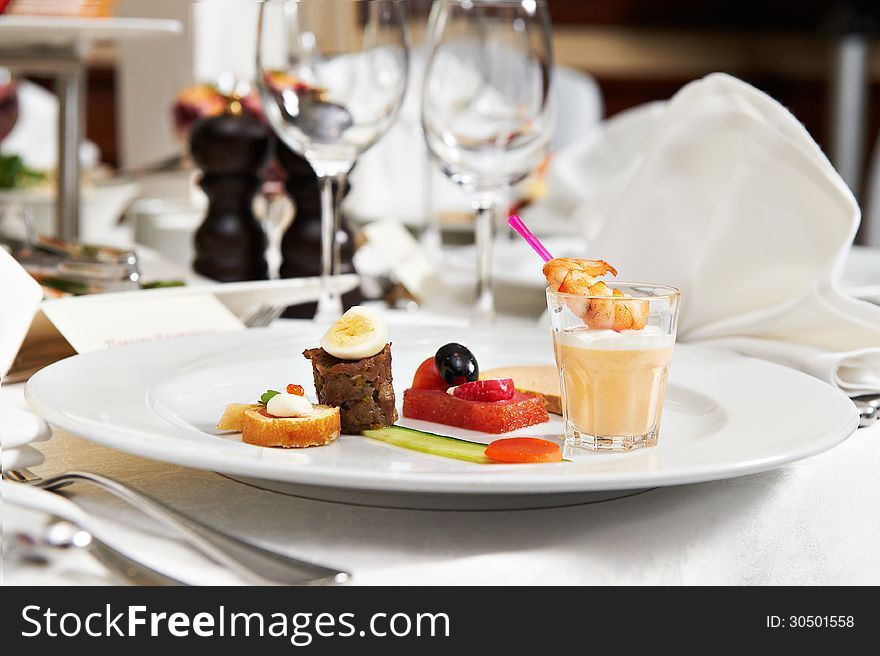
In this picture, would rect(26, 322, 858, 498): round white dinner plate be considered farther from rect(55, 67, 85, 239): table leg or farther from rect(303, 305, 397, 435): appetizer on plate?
rect(55, 67, 85, 239): table leg

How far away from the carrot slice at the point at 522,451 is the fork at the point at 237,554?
185 millimetres

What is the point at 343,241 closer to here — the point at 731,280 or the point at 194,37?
the point at 731,280

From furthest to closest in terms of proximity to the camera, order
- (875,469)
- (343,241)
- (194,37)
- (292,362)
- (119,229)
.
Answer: (194,37)
(119,229)
(343,241)
(292,362)
(875,469)

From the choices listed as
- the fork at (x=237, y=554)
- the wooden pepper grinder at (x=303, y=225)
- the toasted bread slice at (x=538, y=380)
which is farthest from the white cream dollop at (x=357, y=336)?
the wooden pepper grinder at (x=303, y=225)

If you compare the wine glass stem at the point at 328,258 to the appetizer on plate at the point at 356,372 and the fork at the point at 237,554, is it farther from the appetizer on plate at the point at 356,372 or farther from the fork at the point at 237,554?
the fork at the point at 237,554

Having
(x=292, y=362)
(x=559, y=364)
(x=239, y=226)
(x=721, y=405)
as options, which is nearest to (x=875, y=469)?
(x=721, y=405)

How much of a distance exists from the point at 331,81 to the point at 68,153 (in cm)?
89

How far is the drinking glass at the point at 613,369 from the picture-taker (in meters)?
0.79

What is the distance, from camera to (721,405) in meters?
0.85

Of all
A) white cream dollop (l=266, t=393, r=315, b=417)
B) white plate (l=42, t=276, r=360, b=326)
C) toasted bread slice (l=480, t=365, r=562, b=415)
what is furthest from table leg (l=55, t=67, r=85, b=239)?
white cream dollop (l=266, t=393, r=315, b=417)

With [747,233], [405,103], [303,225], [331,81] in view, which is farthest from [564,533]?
[405,103]

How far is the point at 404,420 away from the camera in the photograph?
88cm

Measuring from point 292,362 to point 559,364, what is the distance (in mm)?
269

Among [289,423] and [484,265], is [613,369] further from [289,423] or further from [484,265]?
[484,265]
